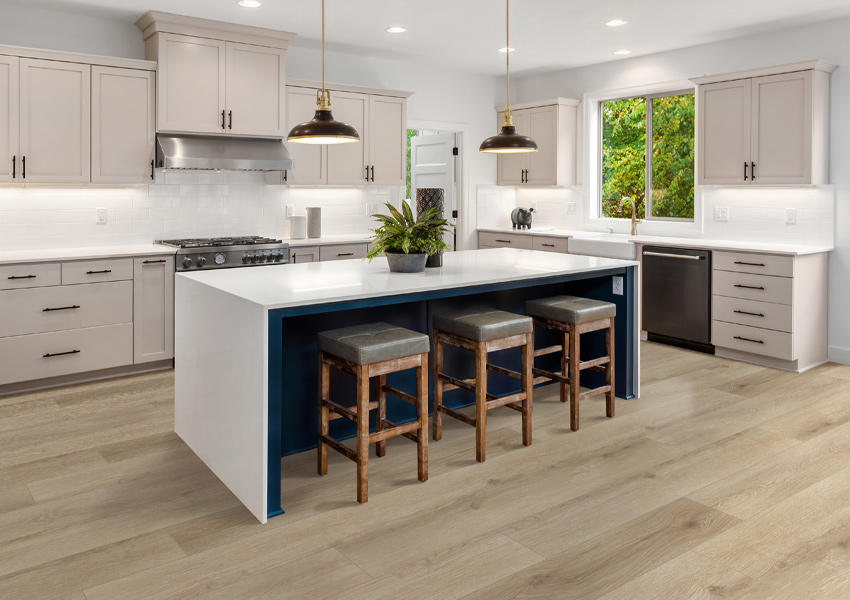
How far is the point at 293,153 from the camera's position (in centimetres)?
595

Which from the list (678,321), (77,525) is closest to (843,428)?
(678,321)

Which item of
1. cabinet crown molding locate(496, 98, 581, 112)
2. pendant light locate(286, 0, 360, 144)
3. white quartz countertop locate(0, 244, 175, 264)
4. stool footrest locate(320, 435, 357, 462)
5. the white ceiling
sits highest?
the white ceiling

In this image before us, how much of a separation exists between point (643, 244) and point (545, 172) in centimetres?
166

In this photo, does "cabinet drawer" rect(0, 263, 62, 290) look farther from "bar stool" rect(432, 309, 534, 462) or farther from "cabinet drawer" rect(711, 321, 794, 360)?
"cabinet drawer" rect(711, 321, 794, 360)

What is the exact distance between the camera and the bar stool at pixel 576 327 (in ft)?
12.4

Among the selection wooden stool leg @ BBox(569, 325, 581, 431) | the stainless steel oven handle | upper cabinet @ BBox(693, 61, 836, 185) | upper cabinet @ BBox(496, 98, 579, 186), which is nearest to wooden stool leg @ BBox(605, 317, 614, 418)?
wooden stool leg @ BBox(569, 325, 581, 431)

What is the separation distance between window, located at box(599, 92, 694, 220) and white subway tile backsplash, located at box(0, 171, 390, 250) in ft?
8.29


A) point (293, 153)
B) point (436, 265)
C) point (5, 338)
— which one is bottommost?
point (5, 338)

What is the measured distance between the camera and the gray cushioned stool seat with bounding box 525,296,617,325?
3793 millimetres

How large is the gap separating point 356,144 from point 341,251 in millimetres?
1014

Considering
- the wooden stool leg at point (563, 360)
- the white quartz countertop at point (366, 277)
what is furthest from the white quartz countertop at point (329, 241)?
the wooden stool leg at point (563, 360)

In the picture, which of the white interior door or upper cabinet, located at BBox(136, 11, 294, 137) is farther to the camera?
the white interior door

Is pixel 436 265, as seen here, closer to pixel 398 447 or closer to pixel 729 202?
pixel 398 447

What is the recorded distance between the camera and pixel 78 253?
15.9ft
